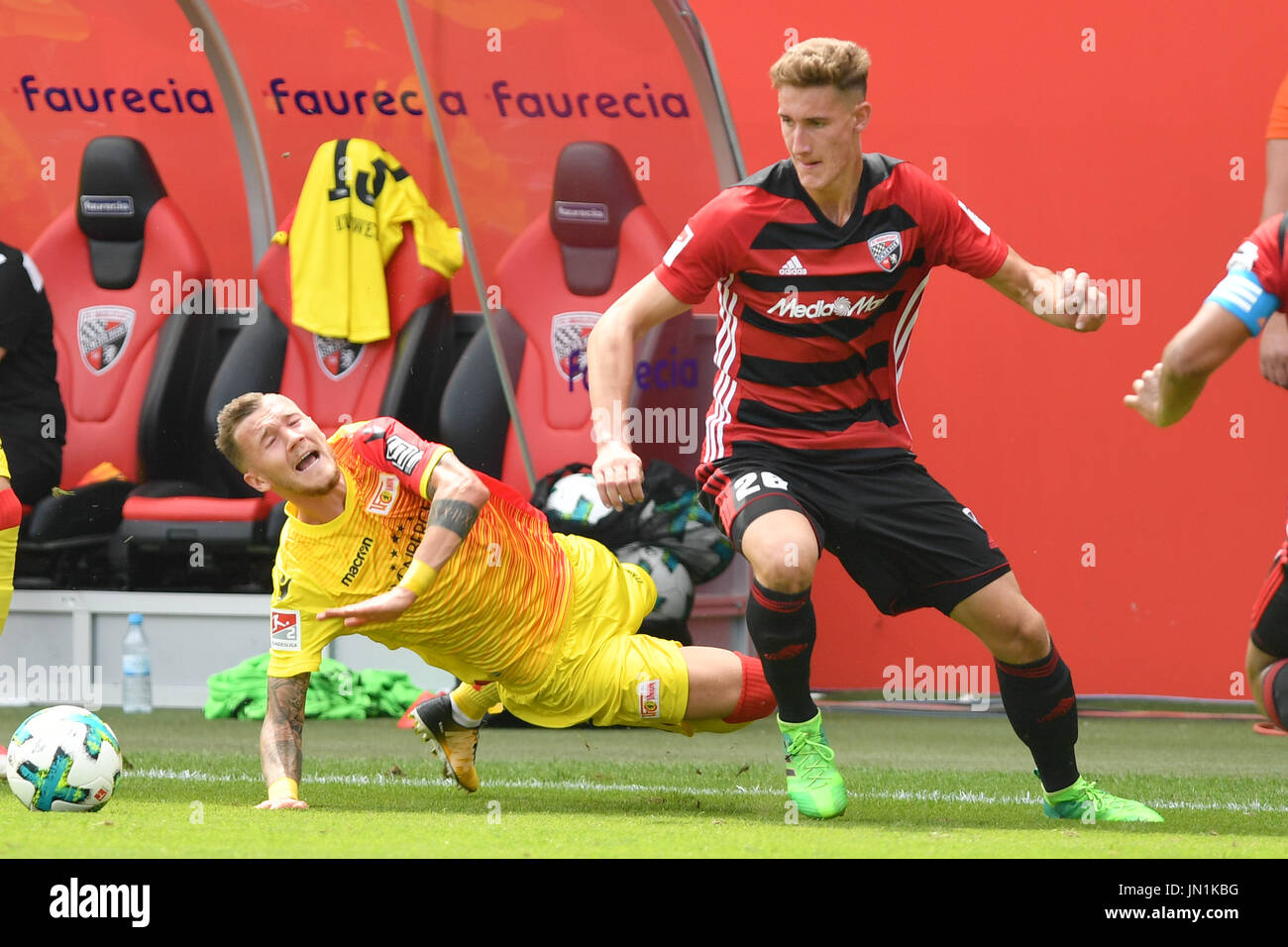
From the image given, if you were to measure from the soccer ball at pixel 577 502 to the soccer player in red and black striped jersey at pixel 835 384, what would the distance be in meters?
2.70

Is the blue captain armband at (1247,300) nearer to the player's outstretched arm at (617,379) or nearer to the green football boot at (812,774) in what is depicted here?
the player's outstretched arm at (617,379)

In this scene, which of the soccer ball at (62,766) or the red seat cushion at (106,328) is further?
the red seat cushion at (106,328)

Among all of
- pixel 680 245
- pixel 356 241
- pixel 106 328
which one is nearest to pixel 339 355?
pixel 356 241

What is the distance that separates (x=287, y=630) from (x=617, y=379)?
1.14 meters

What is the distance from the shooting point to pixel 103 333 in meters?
8.70

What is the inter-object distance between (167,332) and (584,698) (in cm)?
461

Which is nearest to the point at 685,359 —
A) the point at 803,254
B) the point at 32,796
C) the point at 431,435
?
the point at 431,435

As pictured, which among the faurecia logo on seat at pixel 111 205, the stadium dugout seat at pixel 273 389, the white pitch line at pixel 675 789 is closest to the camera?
the white pitch line at pixel 675 789

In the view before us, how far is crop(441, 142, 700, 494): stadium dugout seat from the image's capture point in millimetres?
7816

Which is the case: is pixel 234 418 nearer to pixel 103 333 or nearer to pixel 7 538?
pixel 7 538

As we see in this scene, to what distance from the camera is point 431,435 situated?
26.8 ft

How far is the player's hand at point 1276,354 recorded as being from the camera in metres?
4.08

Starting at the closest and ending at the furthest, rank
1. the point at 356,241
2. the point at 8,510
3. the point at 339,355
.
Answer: the point at 8,510 → the point at 356,241 → the point at 339,355

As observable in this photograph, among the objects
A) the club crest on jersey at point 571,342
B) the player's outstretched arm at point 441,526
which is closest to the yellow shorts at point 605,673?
the player's outstretched arm at point 441,526
